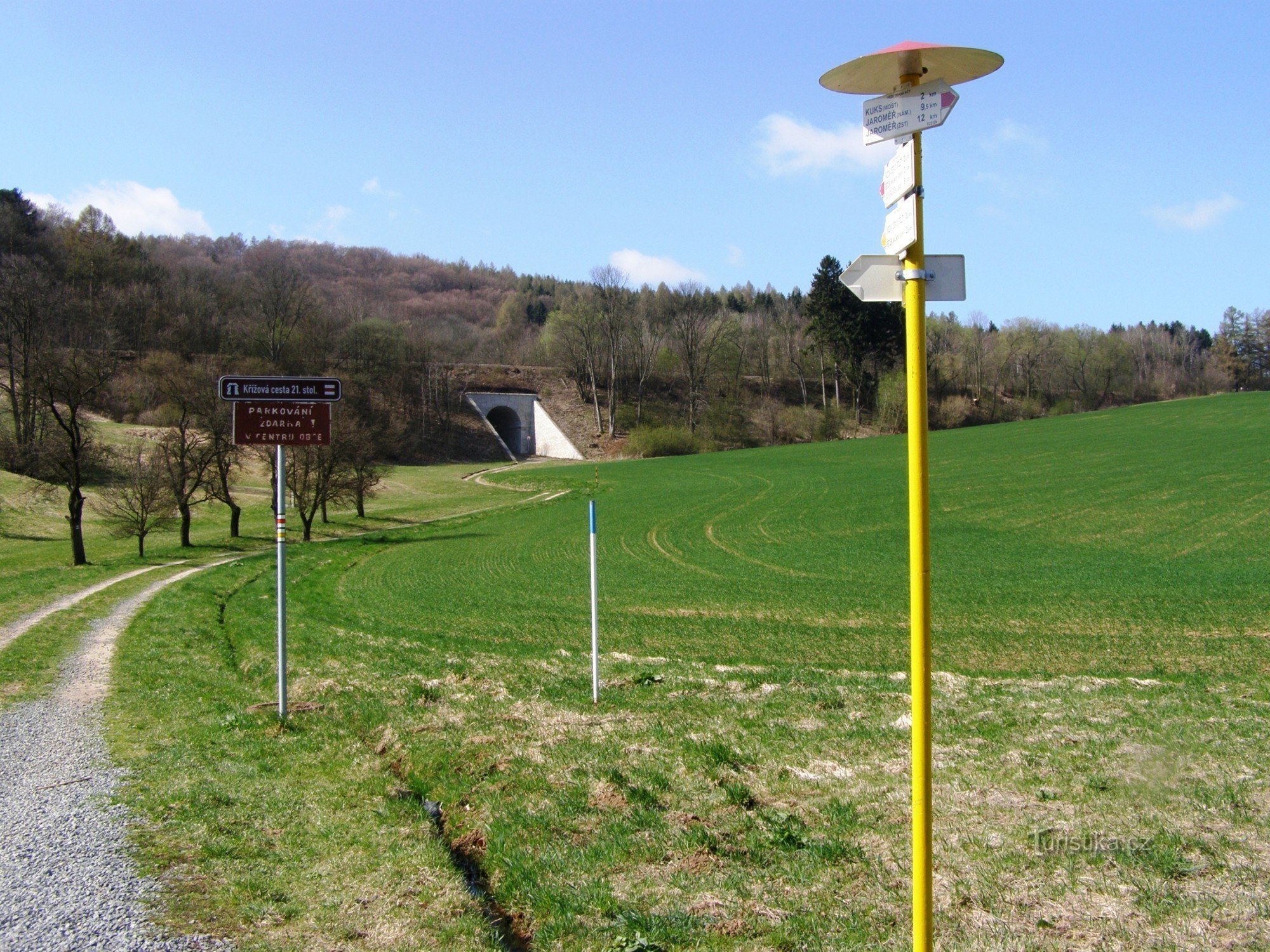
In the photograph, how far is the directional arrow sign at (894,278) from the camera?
4.20m

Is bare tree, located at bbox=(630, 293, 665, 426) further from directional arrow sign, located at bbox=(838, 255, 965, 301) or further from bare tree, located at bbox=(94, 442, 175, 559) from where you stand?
directional arrow sign, located at bbox=(838, 255, 965, 301)

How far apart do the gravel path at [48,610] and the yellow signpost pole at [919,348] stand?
1594 cm

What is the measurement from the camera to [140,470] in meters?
40.8

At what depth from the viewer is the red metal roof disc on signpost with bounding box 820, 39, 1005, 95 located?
13.5 feet

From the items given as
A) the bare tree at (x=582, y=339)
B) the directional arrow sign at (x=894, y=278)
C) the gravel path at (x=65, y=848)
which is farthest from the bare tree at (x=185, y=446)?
the bare tree at (x=582, y=339)

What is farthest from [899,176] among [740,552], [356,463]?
[356,463]

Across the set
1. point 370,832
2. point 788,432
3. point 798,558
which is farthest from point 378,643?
point 788,432

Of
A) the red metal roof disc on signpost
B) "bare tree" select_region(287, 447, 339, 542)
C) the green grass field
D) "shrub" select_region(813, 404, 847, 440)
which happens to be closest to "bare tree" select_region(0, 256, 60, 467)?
"bare tree" select_region(287, 447, 339, 542)

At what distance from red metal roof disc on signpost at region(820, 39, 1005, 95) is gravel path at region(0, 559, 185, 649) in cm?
1622

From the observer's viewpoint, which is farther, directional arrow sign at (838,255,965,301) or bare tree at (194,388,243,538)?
bare tree at (194,388,243,538)

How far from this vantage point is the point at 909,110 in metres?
4.17

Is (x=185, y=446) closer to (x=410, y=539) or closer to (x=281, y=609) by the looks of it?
(x=410, y=539)

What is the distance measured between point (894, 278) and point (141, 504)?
4195 cm

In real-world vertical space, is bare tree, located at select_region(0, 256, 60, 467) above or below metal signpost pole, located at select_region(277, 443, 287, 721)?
A: above
